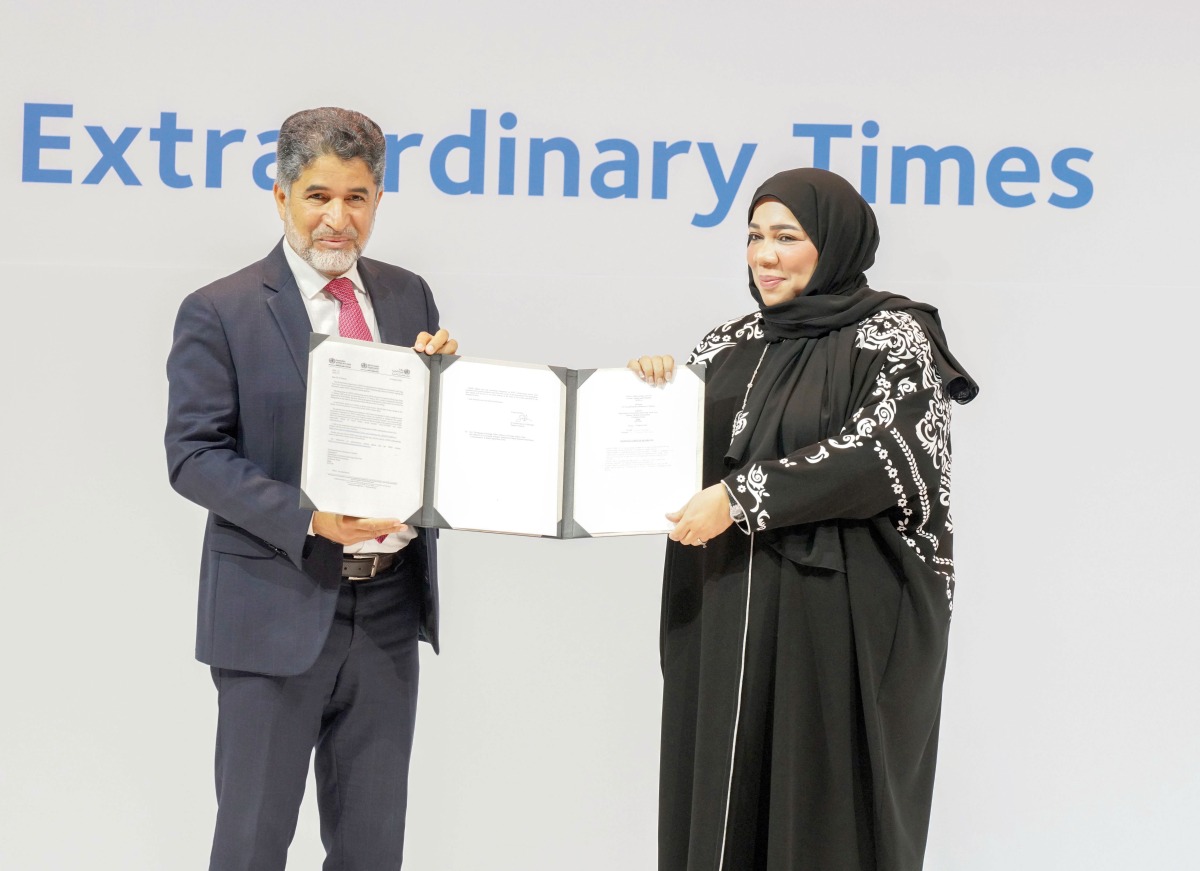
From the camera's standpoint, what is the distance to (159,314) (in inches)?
132

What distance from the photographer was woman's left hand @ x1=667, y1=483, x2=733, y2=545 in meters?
2.17

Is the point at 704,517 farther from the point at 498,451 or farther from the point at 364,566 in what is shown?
the point at 364,566

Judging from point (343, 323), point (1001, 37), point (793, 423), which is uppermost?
point (1001, 37)

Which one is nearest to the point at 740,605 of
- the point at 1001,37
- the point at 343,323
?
the point at 343,323

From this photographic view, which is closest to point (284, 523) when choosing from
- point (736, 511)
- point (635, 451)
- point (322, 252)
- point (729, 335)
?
point (322, 252)

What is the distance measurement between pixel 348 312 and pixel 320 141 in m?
0.32

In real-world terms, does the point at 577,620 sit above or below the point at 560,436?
below

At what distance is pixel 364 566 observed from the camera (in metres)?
2.31

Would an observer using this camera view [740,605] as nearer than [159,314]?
Yes

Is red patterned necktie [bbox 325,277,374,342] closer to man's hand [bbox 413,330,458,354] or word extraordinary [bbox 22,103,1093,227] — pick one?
man's hand [bbox 413,330,458,354]

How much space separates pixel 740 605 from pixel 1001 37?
75.4 inches

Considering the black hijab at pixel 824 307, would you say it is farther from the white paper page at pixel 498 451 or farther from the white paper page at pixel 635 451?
the white paper page at pixel 498 451

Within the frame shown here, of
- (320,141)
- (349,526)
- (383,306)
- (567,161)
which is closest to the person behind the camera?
(349,526)

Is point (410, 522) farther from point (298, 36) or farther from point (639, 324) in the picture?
point (298, 36)
